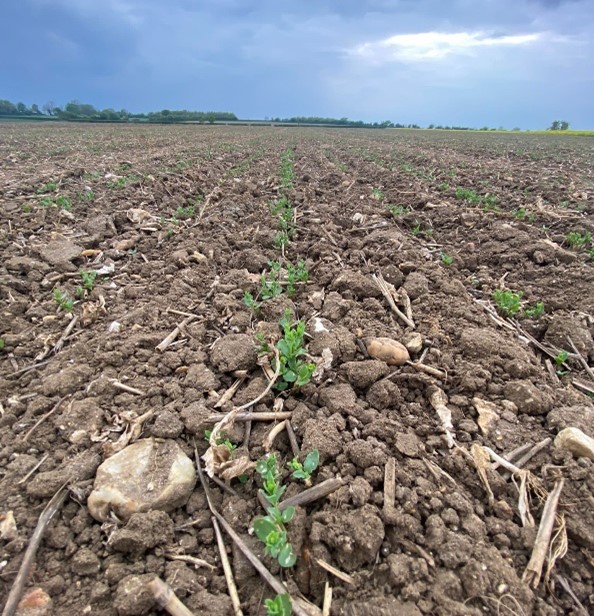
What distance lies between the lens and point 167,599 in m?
1.39

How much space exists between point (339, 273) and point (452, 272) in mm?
1371

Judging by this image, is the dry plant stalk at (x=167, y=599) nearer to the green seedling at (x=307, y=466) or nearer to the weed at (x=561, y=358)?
the green seedling at (x=307, y=466)

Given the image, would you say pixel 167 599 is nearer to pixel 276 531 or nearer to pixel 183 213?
pixel 276 531

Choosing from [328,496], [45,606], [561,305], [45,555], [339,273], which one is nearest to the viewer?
[45,606]

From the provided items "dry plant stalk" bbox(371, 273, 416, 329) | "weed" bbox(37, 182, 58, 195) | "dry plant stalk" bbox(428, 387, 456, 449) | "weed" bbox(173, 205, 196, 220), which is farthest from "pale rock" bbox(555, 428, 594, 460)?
"weed" bbox(37, 182, 58, 195)

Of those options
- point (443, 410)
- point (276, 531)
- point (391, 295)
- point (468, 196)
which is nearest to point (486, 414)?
point (443, 410)

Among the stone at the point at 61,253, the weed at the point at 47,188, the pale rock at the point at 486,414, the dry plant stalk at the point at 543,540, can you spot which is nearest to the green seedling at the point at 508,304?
the pale rock at the point at 486,414

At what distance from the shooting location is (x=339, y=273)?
12.5 ft

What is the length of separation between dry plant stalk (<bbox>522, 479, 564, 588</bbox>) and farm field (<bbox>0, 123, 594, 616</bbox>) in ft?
0.09

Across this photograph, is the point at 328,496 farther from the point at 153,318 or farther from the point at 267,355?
the point at 153,318

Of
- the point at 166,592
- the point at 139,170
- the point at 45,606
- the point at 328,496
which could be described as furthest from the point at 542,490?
the point at 139,170

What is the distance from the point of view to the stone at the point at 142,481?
1.69 metres

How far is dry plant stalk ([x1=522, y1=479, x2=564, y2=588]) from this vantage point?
1.43m

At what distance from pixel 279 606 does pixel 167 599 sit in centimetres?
45
